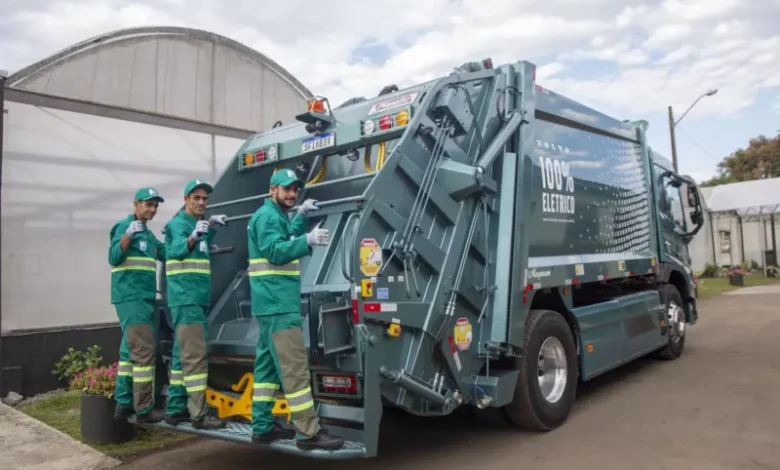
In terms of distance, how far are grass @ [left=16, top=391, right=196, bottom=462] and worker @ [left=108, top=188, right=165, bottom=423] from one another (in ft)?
1.17

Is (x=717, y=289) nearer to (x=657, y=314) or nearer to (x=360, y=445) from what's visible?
(x=657, y=314)

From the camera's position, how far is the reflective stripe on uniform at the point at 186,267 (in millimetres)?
4453

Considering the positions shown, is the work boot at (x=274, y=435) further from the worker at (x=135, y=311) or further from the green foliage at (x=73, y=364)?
the green foliage at (x=73, y=364)

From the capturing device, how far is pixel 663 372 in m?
7.48

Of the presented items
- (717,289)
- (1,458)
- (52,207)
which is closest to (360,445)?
(1,458)

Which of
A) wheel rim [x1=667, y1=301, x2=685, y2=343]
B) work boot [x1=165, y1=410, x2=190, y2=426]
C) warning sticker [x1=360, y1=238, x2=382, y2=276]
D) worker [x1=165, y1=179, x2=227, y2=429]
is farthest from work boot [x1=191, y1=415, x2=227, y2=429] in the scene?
wheel rim [x1=667, y1=301, x2=685, y2=343]

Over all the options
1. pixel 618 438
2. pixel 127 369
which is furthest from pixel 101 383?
pixel 618 438

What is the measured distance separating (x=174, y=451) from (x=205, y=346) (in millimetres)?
1205

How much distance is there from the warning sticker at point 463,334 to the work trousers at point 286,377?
3.63 feet

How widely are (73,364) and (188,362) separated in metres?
3.17

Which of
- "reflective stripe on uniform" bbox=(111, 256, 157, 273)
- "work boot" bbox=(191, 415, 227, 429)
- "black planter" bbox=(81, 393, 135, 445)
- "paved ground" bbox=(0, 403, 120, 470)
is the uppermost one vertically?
"reflective stripe on uniform" bbox=(111, 256, 157, 273)

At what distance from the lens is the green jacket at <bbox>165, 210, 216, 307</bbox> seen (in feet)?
14.5

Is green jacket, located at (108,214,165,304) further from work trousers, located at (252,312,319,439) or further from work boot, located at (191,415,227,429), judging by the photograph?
work trousers, located at (252,312,319,439)

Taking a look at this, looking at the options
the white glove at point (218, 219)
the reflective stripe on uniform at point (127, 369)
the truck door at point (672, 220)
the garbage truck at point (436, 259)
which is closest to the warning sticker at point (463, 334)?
the garbage truck at point (436, 259)
